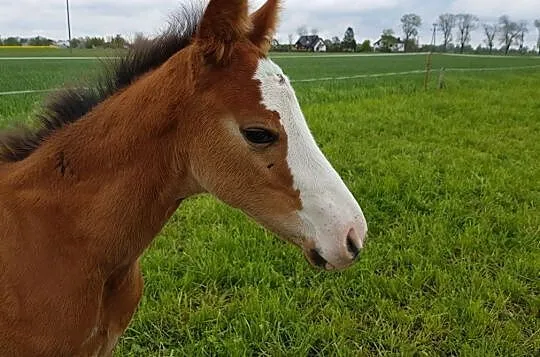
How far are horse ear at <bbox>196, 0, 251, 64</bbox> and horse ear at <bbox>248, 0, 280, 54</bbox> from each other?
0.14 metres

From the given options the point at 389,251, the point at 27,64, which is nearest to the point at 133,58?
the point at 389,251

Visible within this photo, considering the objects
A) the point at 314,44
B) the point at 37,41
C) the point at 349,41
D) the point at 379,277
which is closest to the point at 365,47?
the point at 349,41

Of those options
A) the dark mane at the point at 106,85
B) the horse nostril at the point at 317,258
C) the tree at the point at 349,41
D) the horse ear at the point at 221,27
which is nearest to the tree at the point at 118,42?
the dark mane at the point at 106,85

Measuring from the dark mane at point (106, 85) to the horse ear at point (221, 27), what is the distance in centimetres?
22

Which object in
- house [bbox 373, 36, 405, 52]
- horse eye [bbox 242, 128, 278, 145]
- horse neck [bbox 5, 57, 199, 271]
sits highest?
house [bbox 373, 36, 405, 52]

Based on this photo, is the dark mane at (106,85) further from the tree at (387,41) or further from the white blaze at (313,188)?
the tree at (387,41)

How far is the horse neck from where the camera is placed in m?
1.61

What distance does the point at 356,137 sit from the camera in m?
7.03

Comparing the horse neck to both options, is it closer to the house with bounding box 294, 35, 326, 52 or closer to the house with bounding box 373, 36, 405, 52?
the house with bounding box 294, 35, 326, 52

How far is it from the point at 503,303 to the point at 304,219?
7.36ft

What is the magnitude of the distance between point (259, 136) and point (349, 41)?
60257 millimetres

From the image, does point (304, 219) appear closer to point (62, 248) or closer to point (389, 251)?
point (62, 248)

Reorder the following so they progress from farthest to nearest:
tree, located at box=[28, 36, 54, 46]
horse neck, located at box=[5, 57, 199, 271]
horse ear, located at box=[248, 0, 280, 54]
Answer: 1. tree, located at box=[28, 36, 54, 46]
2. horse ear, located at box=[248, 0, 280, 54]
3. horse neck, located at box=[5, 57, 199, 271]

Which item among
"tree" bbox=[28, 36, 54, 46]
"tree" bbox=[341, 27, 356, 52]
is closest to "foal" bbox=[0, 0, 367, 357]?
"tree" bbox=[28, 36, 54, 46]
